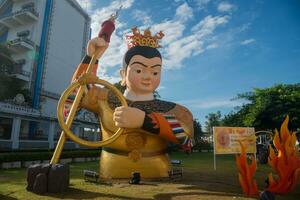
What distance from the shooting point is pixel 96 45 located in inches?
272

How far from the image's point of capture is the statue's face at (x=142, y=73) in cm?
698

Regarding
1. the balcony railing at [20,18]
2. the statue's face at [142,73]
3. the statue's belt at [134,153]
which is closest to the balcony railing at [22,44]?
the balcony railing at [20,18]

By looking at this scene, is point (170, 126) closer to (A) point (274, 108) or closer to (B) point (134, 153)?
(B) point (134, 153)

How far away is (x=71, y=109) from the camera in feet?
20.8

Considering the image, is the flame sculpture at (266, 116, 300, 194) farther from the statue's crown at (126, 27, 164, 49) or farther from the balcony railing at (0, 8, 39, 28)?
the balcony railing at (0, 8, 39, 28)

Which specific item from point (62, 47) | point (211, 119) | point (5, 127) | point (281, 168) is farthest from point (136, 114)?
point (211, 119)

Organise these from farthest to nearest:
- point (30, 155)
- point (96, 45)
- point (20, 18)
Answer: point (20, 18) → point (30, 155) → point (96, 45)

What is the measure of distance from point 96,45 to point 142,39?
118 centimetres

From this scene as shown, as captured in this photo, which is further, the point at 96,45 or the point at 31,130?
the point at 31,130

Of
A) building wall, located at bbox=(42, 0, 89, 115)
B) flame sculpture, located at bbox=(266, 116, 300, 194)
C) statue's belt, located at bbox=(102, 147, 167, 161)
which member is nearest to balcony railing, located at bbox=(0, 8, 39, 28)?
building wall, located at bbox=(42, 0, 89, 115)

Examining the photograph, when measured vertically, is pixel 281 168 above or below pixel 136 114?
below

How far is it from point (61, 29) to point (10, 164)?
17600 millimetres

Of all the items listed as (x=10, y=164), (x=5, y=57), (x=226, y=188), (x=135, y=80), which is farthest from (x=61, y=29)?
(x=226, y=188)

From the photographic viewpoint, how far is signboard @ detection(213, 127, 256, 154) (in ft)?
39.3
